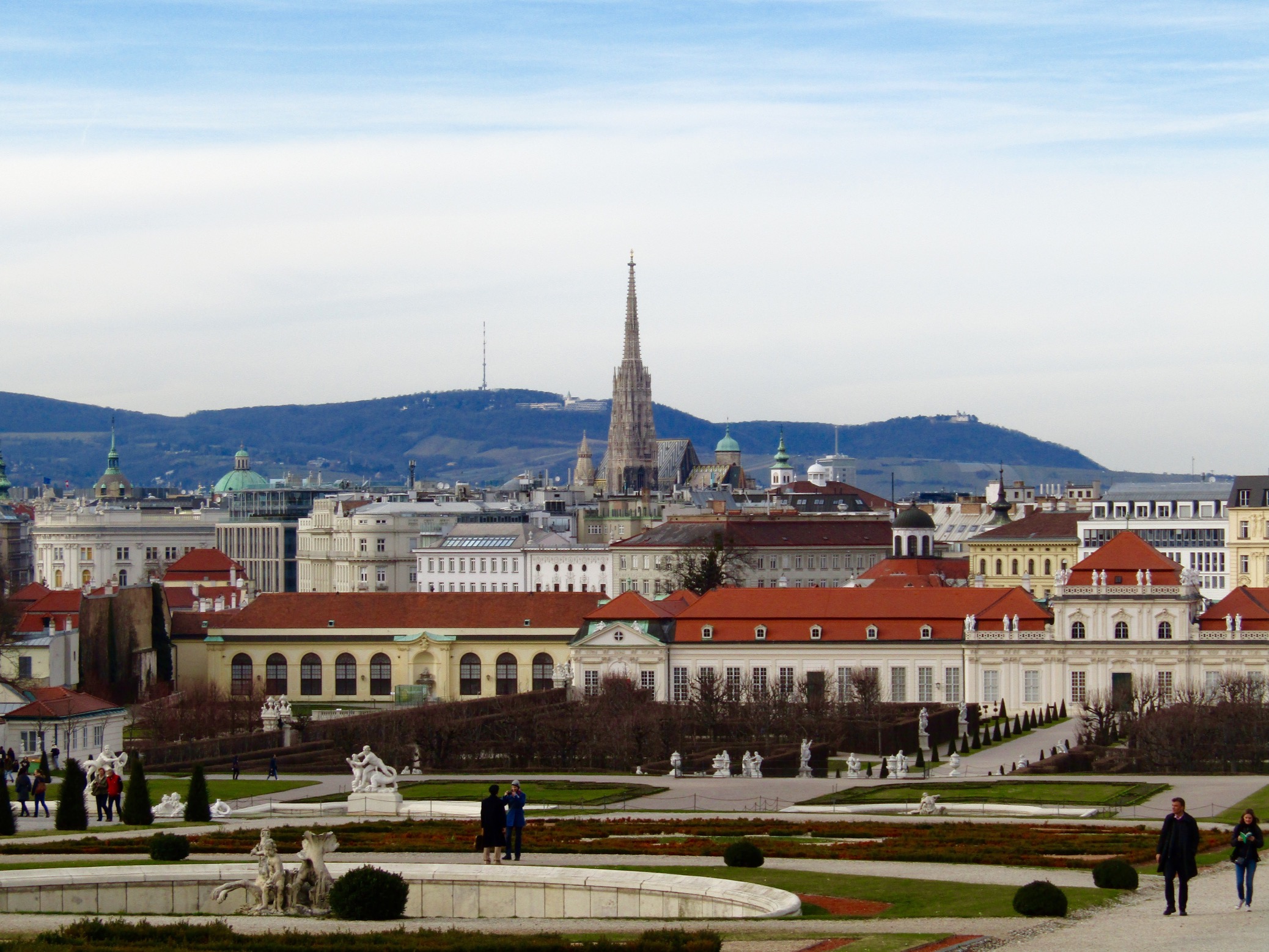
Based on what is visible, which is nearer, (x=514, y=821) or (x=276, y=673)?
(x=514, y=821)

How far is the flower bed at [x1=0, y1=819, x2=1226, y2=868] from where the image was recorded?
51.5 metres

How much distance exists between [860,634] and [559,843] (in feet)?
227

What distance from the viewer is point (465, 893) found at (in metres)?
46.4

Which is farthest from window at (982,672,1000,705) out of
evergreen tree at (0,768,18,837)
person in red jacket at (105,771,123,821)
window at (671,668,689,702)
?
evergreen tree at (0,768,18,837)

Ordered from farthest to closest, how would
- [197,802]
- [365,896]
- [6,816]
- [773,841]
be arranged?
1. [197,802]
2. [6,816]
3. [773,841]
4. [365,896]

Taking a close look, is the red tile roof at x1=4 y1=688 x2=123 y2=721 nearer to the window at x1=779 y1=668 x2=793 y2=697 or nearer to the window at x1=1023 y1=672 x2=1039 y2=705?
the window at x1=779 y1=668 x2=793 y2=697

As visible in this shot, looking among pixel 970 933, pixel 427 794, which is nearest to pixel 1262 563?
pixel 427 794

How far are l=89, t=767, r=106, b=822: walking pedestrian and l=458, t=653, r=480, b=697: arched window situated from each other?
7249cm

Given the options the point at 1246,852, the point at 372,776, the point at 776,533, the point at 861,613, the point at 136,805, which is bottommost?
the point at 136,805

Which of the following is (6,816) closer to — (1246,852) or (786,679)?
(1246,852)

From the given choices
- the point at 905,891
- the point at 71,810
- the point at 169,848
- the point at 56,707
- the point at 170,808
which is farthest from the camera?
the point at 56,707

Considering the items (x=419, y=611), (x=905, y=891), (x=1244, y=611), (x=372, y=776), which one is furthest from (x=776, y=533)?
(x=905, y=891)

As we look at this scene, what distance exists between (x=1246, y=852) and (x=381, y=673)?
10096cm

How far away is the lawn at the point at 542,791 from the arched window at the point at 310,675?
175ft
